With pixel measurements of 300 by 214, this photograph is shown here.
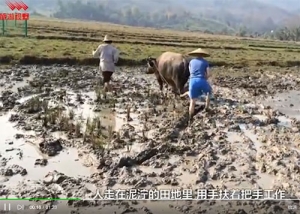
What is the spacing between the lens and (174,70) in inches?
387

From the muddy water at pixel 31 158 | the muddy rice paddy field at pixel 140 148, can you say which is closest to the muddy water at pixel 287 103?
the muddy rice paddy field at pixel 140 148

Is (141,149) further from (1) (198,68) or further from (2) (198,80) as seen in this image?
(1) (198,68)

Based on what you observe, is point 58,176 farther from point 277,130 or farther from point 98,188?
point 277,130

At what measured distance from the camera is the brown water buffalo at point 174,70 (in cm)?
955

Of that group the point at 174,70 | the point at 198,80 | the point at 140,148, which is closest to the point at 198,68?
the point at 198,80

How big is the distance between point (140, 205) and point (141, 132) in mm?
2838

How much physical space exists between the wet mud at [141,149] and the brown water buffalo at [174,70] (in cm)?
38

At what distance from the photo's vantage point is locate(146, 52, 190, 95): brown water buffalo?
9.55 meters

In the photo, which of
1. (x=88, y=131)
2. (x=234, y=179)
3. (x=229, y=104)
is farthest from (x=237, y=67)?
(x=234, y=179)

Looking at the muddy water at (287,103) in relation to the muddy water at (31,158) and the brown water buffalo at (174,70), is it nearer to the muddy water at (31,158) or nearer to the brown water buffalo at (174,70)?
the brown water buffalo at (174,70)

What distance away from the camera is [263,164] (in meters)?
5.63

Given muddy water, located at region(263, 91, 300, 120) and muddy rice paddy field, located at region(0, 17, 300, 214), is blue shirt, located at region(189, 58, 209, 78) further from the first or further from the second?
muddy water, located at region(263, 91, 300, 120)

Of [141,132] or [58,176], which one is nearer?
[58,176]

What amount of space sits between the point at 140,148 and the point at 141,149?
4.2 inches
